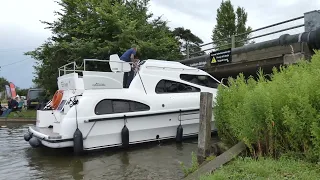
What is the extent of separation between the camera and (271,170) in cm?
409

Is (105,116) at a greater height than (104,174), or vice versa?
(105,116)

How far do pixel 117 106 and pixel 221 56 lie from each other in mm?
6868

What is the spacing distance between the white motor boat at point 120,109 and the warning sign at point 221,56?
126 inches

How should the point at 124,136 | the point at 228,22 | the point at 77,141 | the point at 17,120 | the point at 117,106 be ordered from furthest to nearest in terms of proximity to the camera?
the point at 228,22
the point at 17,120
the point at 117,106
the point at 124,136
the point at 77,141

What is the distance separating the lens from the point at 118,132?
354 inches

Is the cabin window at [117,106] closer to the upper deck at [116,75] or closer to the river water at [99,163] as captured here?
the upper deck at [116,75]

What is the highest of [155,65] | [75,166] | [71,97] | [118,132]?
[155,65]

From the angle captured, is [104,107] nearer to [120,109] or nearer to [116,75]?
[120,109]

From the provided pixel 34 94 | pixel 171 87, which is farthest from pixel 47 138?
pixel 34 94

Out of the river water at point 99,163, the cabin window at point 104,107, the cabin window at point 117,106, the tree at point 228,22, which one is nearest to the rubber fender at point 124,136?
the river water at point 99,163

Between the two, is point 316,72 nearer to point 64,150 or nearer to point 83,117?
point 83,117

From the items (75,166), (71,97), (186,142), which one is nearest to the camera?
(75,166)

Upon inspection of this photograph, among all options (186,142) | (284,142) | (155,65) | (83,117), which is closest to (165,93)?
(155,65)

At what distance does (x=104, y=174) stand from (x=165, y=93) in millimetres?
3920
